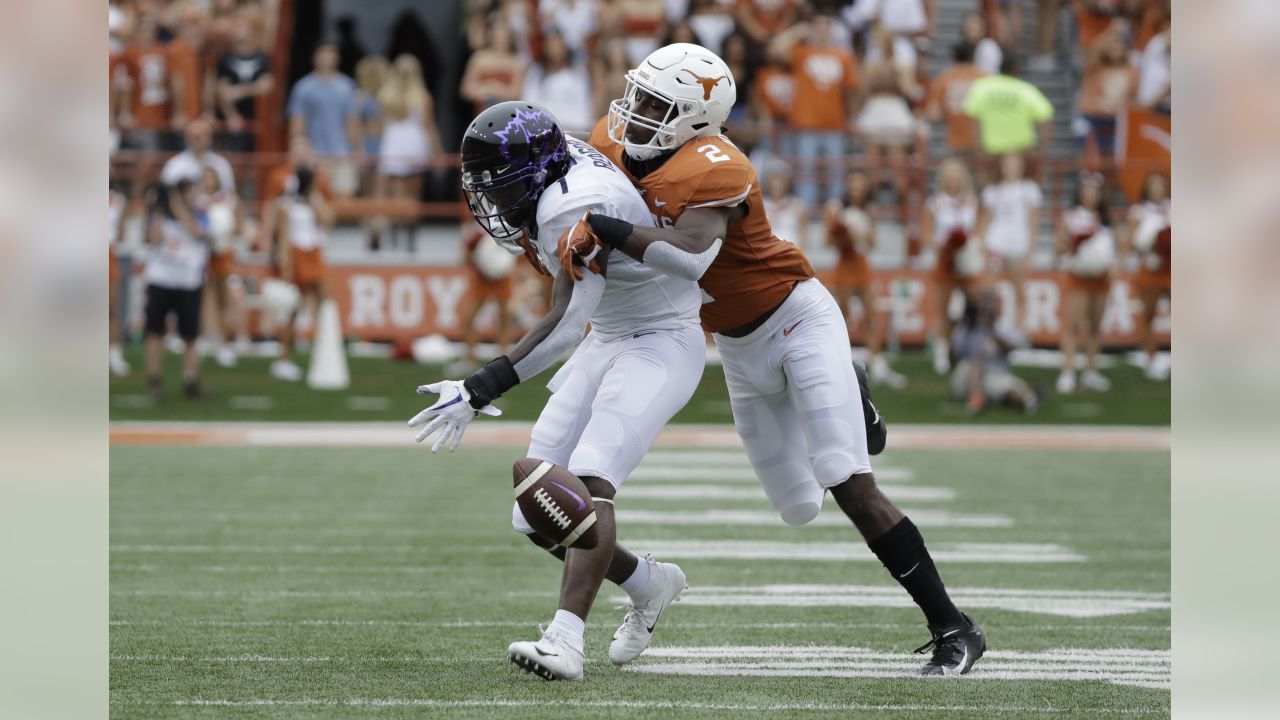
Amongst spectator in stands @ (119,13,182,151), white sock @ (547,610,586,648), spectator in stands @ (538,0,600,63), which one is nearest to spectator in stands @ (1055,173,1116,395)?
spectator in stands @ (538,0,600,63)

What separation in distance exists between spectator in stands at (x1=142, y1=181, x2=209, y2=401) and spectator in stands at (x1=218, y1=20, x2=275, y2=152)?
14.0ft

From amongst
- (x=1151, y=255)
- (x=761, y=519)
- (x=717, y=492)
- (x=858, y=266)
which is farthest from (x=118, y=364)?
(x=1151, y=255)

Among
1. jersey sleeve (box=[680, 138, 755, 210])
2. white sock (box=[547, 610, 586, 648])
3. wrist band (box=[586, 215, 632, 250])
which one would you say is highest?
jersey sleeve (box=[680, 138, 755, 210])

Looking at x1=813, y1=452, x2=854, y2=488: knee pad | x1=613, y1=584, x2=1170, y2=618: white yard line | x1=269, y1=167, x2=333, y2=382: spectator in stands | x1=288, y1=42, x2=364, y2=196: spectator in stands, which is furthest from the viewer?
x1=288, y1=42, x2=364, y2=196: spectator in stands

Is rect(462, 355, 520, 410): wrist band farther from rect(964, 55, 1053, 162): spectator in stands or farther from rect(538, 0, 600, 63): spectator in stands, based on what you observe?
rect(538, 0, 600, 63): spectator in stands

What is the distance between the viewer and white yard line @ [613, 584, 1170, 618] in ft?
21.4

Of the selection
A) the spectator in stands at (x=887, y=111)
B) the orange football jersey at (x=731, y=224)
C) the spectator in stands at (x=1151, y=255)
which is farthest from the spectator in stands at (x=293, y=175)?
the orange football jersey at (x=731, y=224)

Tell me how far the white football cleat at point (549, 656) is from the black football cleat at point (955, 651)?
1044 millimetres

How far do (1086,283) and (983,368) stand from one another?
1.78 metres

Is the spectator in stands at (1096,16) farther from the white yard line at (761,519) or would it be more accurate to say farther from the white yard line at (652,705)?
the white yard line at (652,705)

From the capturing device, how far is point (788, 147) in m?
17.7
